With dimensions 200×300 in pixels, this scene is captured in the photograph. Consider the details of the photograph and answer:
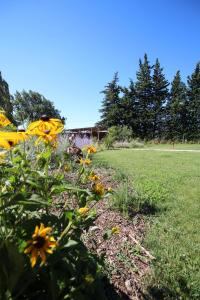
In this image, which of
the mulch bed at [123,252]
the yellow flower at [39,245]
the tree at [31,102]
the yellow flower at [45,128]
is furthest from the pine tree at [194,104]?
the yellow flower at [39,245]

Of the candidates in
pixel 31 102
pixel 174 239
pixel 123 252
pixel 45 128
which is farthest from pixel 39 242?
pixel 31 102

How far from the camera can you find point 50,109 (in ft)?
155

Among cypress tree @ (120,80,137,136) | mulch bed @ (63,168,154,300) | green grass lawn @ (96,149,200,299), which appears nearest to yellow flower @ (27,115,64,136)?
mulch bed @ (63,168,154,300)

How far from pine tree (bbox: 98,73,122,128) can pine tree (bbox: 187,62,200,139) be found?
355 inches

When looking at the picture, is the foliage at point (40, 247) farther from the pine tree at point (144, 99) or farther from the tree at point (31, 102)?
the tree at point (31, 102)

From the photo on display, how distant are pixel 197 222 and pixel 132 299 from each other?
5.71ft

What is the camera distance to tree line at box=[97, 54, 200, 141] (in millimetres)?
39719

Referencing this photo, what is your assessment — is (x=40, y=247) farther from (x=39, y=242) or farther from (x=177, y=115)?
(x=177, y=115)

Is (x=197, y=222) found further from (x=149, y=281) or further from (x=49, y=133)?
(x=49, y=133)

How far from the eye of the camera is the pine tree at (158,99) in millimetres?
40500

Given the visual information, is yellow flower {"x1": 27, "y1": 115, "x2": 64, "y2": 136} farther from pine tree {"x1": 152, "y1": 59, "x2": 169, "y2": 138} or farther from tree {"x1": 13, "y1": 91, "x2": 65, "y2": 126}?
tree {"x1": 13, "y1": 91, "x2": 65, "y2": 126}

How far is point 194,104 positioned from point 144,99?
252 inches

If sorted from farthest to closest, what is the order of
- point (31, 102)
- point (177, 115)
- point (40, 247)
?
point (31, 102) < point (177, 115) < point (40, 247)

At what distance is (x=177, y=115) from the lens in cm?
3972
